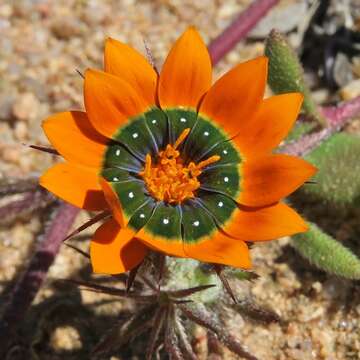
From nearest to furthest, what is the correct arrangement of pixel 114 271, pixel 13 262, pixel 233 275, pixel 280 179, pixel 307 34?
pixel 114 271, pixel 280 179, pixel 233 275, pixel 13 262, pixel 307 34

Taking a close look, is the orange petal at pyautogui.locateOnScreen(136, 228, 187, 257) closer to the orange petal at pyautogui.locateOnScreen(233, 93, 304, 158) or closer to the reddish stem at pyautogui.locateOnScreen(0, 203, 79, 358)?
the orange petal at pyautogui.locateOnScreen(233, 93, 304, 158)

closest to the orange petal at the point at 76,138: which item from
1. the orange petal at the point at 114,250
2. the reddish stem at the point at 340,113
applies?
the orange petal at the point at 114,250

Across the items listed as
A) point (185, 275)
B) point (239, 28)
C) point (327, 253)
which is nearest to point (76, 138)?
point (185, 275)

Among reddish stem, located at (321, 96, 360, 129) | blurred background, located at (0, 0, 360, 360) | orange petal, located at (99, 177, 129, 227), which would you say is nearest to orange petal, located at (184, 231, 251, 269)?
orange petal, located at (99, 177, 129, 227)

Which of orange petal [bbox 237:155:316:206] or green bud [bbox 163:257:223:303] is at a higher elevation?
orange petal [bbox 237:155:316:206]

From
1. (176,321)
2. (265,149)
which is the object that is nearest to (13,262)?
(176,321)

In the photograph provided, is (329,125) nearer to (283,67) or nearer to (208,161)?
(283,67)

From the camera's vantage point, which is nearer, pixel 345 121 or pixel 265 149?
pixel 265 149

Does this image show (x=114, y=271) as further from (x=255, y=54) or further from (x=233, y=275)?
(x=255, y=54)
